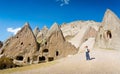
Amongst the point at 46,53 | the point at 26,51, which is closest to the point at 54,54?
the point at 46,53

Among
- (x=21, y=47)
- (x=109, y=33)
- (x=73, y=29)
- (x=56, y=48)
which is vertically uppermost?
(x=73, y=29)

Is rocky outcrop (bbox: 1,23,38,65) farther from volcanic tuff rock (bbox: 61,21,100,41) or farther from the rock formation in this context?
volcanic tuff rock (bbox: 61,21,100,41)

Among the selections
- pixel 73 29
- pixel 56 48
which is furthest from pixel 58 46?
pixel 73 29

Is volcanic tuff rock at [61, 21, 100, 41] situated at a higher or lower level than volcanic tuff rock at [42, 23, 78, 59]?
higher

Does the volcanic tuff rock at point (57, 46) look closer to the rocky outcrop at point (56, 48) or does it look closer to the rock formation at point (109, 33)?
the rocky outcrop at point (56, 48)

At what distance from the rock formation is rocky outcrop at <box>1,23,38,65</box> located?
1456 centimetres

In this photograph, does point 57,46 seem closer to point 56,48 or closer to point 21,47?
point 56,48

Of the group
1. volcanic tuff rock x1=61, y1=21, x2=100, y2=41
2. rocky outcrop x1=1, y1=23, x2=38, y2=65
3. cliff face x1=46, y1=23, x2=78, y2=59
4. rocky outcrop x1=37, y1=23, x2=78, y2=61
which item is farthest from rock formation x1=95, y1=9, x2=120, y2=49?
volcanic tuff rock x1=61, y1=21, x2=100, y2=41

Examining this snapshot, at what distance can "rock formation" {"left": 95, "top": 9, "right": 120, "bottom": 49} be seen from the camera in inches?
1528

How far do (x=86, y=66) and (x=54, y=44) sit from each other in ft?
87.0

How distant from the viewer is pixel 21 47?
4794 centimetres

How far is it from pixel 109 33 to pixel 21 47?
18.6m

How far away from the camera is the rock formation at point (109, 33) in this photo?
38.8 metres

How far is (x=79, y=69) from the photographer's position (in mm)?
21562
